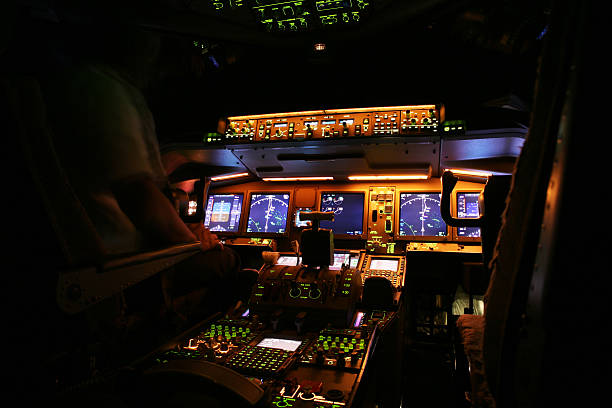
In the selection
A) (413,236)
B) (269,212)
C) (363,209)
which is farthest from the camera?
(269,212)

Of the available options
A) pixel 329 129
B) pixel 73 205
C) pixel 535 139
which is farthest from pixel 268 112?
pixel 535 139

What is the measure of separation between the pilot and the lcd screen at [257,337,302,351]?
0.61m

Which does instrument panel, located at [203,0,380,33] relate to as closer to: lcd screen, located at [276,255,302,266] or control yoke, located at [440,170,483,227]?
control yoke, located at [440,170,483,227]

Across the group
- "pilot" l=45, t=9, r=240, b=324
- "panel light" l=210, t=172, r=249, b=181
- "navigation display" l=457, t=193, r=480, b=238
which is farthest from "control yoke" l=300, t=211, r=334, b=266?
"panel light" l=210, t=172, r=249, b=181

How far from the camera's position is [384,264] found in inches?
107

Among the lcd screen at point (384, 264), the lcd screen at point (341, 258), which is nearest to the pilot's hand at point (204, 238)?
the lcd screen at point (341, 258)

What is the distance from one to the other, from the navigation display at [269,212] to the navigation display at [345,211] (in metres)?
0.43

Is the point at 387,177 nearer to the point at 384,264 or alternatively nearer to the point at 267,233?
the point at 384,264

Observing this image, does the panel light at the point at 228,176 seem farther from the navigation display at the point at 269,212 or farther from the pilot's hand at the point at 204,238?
the pilot's hand at the point at 204,238

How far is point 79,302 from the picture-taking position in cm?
73

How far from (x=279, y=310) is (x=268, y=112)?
217 centimetres

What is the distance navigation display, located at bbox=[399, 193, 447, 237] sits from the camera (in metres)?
2.94

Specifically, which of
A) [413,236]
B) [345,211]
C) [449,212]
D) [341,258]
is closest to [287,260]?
[341,258]

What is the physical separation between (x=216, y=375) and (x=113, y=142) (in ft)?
3.73
